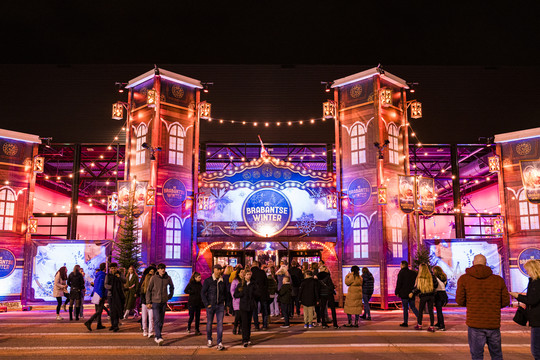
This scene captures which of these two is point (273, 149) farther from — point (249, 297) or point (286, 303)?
point (249, 297)

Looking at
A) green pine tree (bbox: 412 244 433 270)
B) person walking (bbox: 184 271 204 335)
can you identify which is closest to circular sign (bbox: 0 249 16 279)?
person walking (bbox: 184 271 204 335)

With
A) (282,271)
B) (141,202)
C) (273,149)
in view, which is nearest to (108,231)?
(273,149)

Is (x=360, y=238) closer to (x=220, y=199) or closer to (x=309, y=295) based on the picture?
(x=220, y=199)

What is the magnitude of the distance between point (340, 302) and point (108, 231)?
23.1m

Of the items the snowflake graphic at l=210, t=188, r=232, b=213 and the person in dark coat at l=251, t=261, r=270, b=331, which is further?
the snowflake graphic at l=210, t=188, r=232, b=213

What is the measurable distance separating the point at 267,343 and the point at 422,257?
977 cm

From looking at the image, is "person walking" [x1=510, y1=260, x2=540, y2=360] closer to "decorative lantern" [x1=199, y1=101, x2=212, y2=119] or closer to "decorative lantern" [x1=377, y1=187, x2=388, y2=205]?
"decorative lantern" [x1=377, y1=187, x2=388, y2=205]

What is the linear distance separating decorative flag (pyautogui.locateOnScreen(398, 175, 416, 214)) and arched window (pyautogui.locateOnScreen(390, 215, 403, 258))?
545 millimetres

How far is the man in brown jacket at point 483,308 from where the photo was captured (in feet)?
20.5

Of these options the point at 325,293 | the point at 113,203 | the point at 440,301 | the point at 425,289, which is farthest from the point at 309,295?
the point at 113,203

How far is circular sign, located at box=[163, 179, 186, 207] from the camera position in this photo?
63.8ft

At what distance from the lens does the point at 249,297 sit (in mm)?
10797

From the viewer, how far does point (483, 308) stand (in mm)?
6285

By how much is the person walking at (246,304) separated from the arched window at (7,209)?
1408cm
